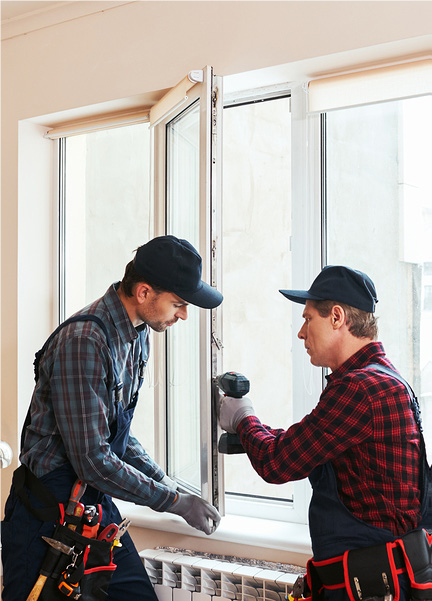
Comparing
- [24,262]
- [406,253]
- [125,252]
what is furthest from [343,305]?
[24,262]

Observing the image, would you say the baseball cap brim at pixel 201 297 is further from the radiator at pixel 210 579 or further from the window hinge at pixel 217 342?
the radiator at pixel 210 579

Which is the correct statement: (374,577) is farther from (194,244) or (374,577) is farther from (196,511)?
(194,244)

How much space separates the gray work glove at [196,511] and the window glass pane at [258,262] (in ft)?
1.73

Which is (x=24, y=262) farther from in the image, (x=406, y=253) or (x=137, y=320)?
(x=406, y=253)

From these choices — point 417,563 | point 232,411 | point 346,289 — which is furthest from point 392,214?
point 417,563

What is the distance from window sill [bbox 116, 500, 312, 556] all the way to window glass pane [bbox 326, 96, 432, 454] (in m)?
0.53

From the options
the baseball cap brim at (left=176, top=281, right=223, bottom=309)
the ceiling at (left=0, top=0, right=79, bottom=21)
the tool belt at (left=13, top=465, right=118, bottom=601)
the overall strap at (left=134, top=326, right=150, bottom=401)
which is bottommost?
the tool belt at (left=13, top=465, right=118, bottom=601)

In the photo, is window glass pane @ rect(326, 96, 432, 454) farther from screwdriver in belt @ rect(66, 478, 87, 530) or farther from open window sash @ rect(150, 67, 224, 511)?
screwdriver in belt @ rect(66, 478, 87, 530)

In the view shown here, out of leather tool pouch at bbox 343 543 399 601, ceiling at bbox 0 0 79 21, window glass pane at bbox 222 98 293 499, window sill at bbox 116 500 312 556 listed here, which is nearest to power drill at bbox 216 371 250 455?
window sill at bbox 116 500 312 556

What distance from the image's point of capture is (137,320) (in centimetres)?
186

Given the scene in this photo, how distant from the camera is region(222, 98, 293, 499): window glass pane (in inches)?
99.9

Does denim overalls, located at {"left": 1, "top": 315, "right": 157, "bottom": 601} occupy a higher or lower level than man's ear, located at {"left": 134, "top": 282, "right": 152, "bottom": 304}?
lower

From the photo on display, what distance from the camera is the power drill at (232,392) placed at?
6.21ft

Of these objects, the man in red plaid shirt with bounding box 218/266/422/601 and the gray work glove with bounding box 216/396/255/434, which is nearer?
the man in red plaid shirt with bounding box 218/266/422/601
